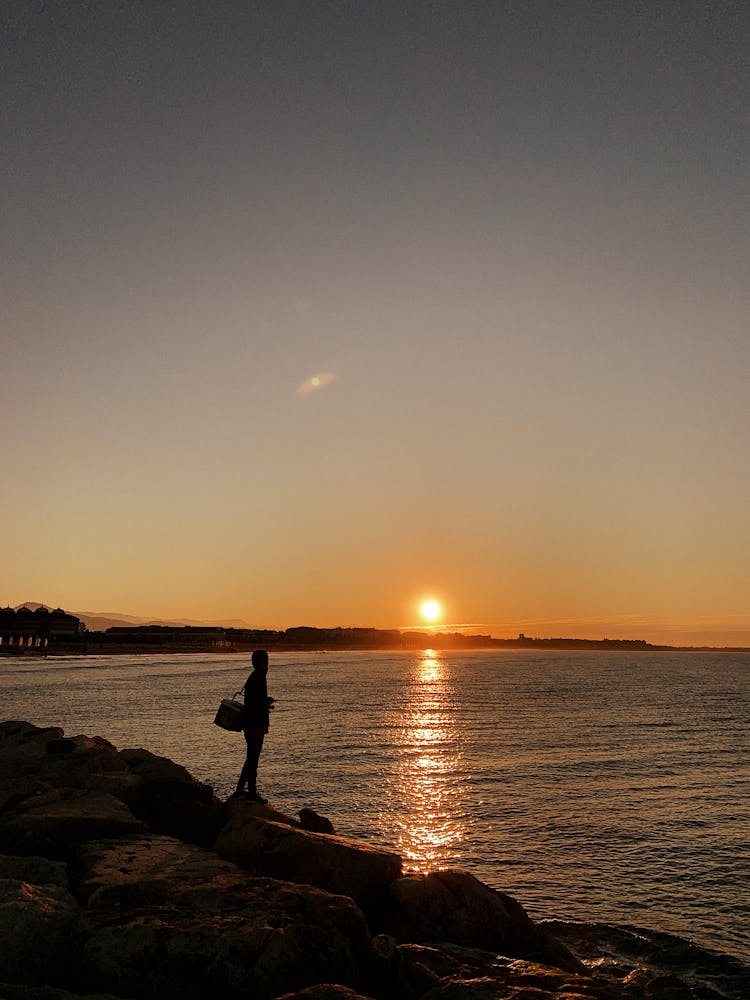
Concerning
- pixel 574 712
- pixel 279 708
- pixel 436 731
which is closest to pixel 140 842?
pixel 436 731

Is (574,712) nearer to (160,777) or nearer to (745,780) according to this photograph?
(745,780)

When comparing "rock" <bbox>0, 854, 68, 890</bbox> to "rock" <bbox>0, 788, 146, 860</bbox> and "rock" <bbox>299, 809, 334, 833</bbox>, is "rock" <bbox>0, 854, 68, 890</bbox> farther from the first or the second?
→ "rock" <bbox>299, 809, 334, 833</bbox>

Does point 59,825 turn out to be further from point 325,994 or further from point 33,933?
point 325,994

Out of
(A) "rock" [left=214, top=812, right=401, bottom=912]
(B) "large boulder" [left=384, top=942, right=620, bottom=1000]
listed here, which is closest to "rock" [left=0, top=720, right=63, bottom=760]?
(A) "rock" [left=214, top=812, right=401, bottom=912]

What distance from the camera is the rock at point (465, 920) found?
962cm

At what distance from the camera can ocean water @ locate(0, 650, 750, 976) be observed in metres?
13.9

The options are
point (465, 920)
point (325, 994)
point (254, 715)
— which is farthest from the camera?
point (254, 715)

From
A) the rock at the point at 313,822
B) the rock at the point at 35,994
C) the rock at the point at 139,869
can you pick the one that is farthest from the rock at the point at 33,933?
the rock at the point at 313,822

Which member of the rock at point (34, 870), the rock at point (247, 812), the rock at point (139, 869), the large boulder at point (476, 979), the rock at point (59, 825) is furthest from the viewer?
the rock at point (247, 812)

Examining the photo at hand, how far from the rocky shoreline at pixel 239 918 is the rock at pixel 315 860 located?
19mm

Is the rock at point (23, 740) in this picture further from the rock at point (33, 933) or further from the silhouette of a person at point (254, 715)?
the rock at point (33, 933)

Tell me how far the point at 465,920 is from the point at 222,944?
13.6 ft

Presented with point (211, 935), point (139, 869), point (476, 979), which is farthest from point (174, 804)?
point (476, 979)

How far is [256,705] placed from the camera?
12820mm
